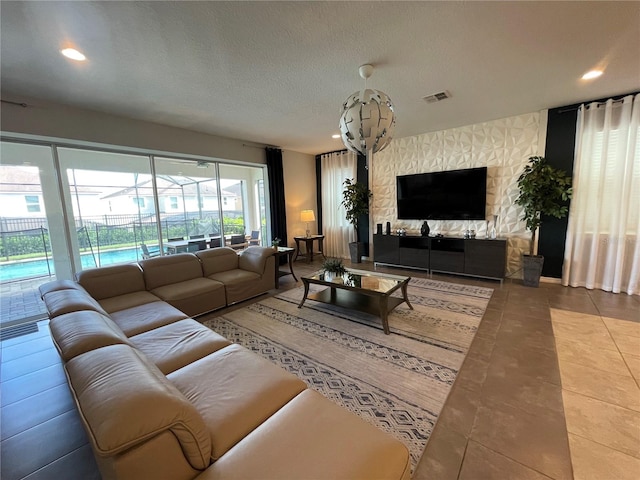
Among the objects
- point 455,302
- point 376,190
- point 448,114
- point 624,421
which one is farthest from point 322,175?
point 624,421

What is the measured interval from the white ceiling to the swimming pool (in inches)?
77.9

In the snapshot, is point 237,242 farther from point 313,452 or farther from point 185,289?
point 313,452

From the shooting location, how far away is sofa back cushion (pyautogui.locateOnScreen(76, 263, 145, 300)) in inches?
110

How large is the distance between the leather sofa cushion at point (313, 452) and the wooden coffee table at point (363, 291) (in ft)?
5.53

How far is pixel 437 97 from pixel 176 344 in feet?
12.3

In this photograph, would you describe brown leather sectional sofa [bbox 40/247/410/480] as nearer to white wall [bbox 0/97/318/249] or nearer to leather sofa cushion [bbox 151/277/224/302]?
leather sofa cushion [bbox 151/277/224/302]

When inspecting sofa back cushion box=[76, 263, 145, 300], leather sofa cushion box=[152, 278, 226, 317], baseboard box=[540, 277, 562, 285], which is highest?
sofa back cushion box=[76, 263, 145, 300]

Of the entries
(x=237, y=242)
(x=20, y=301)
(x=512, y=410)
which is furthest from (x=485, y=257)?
(x=20, y=301)

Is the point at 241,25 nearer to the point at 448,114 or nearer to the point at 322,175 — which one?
the point at 448,114

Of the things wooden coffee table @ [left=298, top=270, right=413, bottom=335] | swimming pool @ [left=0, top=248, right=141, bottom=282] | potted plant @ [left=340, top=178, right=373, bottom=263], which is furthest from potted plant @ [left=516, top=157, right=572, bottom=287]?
A: swimming pool @ [left=0, top=248, right=141, bottom=282]

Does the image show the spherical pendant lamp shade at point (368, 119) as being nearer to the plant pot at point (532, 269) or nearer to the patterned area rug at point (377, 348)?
the patterned area rug at point (377, 348)

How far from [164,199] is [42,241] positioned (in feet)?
5.17

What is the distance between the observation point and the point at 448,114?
3.95m

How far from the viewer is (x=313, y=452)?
38.6 inches
